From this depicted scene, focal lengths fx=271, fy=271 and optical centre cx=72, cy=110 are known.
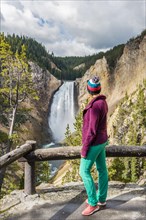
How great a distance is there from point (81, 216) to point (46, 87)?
83790mm

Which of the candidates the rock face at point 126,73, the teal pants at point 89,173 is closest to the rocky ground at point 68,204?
the teal pants at point 89,173

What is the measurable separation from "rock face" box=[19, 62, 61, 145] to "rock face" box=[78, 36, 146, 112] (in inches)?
683

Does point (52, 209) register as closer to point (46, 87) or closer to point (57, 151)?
point (57, 151)

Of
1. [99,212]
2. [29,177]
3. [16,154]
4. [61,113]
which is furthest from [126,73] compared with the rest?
[99,212]

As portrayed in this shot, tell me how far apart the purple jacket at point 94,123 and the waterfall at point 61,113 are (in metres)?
66.2

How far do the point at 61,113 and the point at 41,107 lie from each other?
8.12m

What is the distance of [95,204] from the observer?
507 centimetres

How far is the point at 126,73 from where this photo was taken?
5762 centimetres

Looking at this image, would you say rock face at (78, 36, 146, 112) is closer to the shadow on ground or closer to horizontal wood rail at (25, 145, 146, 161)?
horizontal wood rail at (25, 145, 146, 161)

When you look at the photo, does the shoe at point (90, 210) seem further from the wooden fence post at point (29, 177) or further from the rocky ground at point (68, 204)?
the wooden fence post at point (29, 177)

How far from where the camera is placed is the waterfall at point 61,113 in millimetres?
72000

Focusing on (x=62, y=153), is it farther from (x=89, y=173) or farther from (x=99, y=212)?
(x=99, y=212)

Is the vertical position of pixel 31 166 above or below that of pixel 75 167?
above

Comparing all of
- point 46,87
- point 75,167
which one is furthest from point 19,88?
point 46,87
